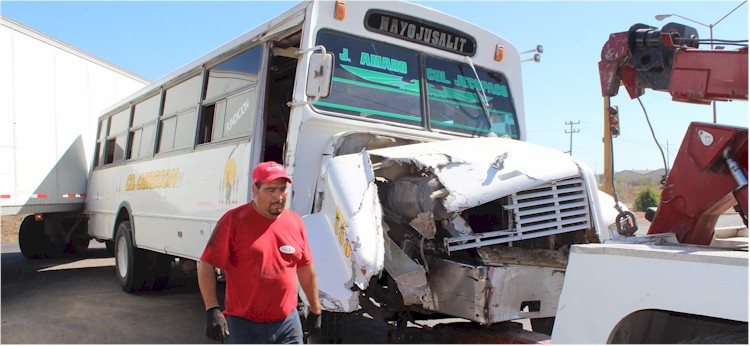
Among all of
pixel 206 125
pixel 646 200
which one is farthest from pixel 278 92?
pixel 646 200

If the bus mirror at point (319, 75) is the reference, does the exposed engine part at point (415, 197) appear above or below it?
below

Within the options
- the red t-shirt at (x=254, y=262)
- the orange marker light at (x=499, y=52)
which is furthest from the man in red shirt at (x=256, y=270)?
the orange marker light at (x=499, y=52)

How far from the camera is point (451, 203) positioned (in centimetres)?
375

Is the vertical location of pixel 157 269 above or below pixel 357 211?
below

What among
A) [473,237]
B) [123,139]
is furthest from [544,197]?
[123,139]

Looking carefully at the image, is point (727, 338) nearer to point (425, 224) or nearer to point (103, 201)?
point (425, 224)

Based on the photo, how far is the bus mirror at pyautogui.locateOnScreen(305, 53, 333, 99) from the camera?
177 inches

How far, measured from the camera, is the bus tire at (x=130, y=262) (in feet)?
26.9

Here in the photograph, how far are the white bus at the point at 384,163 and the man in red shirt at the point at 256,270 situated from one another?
1.88ft

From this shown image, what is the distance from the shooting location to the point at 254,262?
10.7 ft

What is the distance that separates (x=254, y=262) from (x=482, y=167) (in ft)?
5.30

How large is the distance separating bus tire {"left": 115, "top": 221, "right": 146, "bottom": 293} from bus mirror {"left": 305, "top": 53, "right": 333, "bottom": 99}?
4858 millimetres

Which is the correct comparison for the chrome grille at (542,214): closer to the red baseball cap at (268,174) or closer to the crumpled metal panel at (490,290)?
the crumpled metal panel at (490,290)

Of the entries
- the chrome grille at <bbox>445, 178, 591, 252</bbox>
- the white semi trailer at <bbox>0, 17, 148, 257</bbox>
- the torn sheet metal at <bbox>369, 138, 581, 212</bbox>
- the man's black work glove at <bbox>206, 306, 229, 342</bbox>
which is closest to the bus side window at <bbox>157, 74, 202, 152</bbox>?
the torn sheet metal at <bbox>369, 138, 581, 212</bbox>
